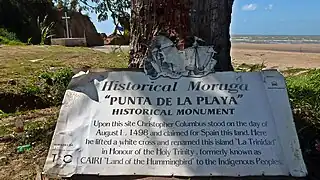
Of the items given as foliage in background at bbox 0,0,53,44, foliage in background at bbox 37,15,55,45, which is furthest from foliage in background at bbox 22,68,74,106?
foliage in background at bbox 0,0,53,44

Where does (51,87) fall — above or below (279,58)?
above

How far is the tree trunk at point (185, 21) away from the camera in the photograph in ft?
9.80

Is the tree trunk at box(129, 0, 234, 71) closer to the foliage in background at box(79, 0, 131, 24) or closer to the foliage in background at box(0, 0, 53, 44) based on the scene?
the foliage in background at box(79, 0, 131, 24)

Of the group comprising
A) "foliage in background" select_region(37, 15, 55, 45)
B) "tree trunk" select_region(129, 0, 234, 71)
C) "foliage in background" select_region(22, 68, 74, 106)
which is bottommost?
"foliage in background" select_region(22, 68, 74, 106)

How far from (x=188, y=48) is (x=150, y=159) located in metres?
0.75

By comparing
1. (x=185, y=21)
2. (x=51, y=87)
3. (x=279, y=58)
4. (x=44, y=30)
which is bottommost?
(x=279, y=58)

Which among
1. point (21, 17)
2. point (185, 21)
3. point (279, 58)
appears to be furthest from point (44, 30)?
point (185, 21)

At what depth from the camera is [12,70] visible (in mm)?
7340

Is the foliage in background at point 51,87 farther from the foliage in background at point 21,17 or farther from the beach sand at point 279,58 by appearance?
the foliage in background at point 21,17

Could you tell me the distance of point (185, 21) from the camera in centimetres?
300

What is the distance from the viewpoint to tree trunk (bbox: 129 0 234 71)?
2988 mm

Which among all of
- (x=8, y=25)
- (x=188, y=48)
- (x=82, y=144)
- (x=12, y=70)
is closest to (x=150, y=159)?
(x=82, y=144)

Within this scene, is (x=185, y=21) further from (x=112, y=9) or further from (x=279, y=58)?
(x=279, y=58)

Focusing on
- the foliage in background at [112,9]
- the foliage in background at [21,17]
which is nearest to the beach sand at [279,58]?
the foliage in background at [112,9]
